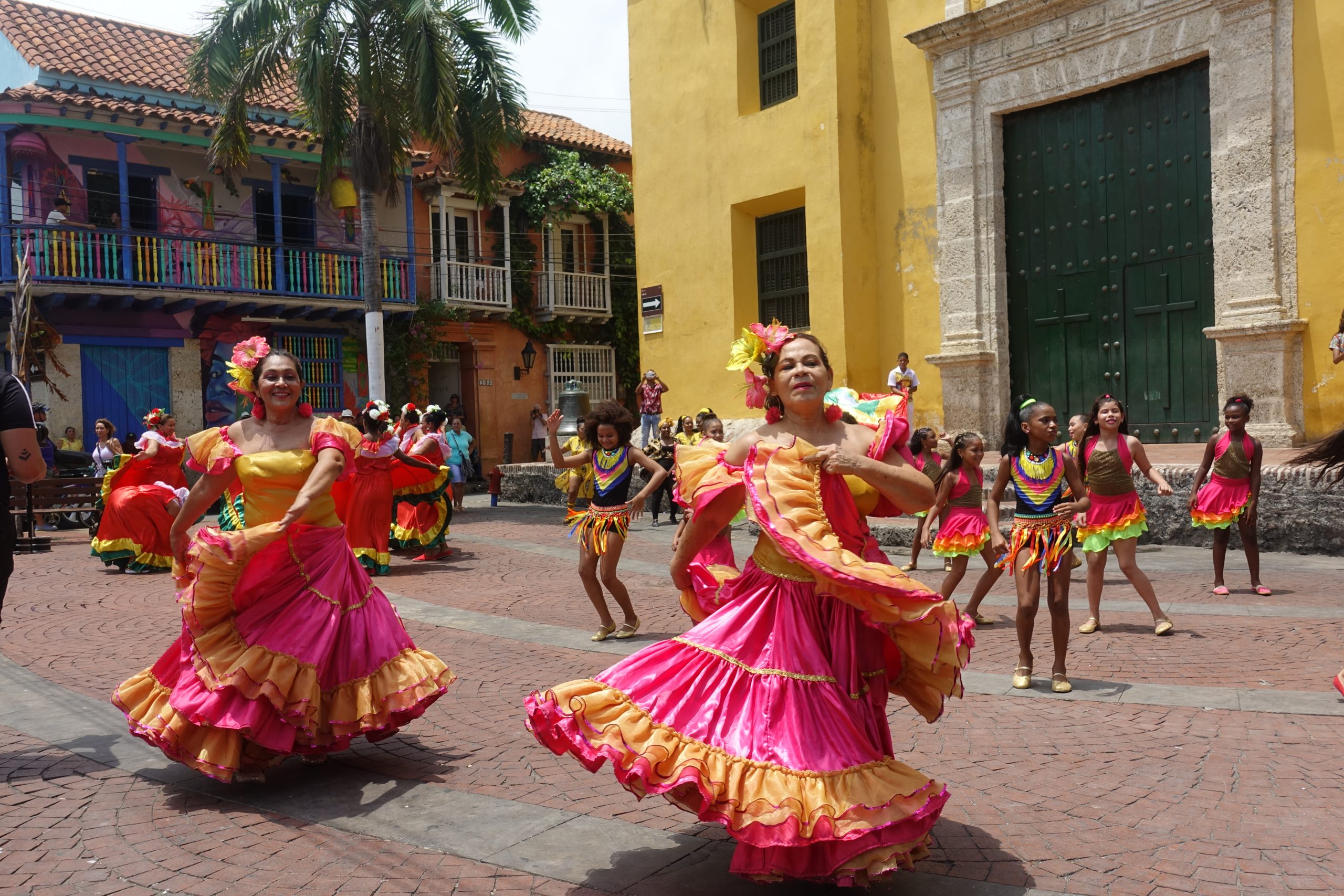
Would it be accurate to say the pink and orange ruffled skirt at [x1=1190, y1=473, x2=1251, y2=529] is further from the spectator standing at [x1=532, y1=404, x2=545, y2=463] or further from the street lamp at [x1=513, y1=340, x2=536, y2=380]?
the street lamp at [x1=513, y1=340, x2=536, y2=380]

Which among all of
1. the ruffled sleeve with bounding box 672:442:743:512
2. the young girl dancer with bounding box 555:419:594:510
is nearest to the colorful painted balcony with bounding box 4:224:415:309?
the young girl dancer with bounding box 555:419:594:510

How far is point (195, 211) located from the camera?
81.4 feet

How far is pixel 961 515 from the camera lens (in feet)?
28.9

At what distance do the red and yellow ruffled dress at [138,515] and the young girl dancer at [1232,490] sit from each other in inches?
438

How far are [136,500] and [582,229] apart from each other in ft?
65.8

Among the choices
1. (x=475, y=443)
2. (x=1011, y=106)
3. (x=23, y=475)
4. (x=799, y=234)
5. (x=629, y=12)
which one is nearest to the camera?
(x=23, y=475)

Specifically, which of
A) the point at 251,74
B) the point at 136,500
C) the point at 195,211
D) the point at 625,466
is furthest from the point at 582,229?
the point at 625,466

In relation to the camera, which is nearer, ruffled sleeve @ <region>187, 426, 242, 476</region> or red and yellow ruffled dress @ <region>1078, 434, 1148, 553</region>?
ruffled sleeve @ <region>187, 426, 242, 476</region>

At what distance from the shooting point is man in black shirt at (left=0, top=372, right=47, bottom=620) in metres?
5.35

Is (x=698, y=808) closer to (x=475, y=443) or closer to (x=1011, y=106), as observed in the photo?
(x=1011, y=106)

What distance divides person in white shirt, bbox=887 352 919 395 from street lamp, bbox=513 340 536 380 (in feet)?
48.3

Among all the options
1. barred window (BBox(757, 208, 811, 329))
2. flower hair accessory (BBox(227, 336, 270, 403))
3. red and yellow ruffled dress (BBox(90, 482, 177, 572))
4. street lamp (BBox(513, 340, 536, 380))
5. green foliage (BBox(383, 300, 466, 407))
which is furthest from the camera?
street lamp (BBox(513, 340, 536, 380))

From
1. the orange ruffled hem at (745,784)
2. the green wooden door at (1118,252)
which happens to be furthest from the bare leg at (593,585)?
the green wooden door at (1118,252)

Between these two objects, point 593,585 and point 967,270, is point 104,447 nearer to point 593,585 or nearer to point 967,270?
point 593,585
